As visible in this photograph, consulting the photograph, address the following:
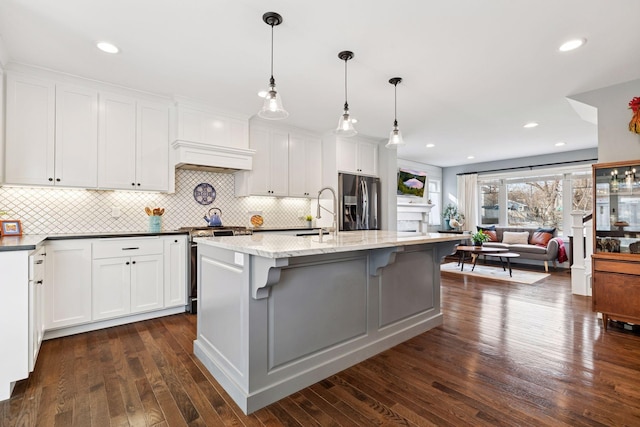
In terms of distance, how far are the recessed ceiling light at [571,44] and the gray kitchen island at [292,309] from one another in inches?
72.6

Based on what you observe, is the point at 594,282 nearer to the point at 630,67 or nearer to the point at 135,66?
the point at 630,67

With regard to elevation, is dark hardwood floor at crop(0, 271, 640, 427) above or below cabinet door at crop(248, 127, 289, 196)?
below

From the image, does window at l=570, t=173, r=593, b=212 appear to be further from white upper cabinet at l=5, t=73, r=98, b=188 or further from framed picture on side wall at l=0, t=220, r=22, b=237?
framed picture on side wall at l=0, t=220, r=22, b=237

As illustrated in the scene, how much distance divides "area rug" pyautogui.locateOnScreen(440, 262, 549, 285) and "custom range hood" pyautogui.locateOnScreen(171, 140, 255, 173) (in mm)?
4603

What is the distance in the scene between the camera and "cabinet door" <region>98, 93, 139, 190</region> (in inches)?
133

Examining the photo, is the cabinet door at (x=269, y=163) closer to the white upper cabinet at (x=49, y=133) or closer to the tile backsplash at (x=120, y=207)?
the tile backsplash at (x=120, y=207)

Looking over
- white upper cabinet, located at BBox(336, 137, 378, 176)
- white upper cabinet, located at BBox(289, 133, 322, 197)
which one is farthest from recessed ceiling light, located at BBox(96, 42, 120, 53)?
white upper cabinet, located at BBox(336, 137, 378, 176)

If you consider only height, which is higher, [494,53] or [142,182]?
[494,53]

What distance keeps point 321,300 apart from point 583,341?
254 centimetres

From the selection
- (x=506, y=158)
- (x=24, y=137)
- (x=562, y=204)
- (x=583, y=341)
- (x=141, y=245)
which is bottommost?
(x=583, y=341)

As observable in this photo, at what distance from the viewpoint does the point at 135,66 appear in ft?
9.78

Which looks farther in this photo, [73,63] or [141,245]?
[141,245]

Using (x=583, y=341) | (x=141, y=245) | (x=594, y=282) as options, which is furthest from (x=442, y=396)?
(x=141, y=245)

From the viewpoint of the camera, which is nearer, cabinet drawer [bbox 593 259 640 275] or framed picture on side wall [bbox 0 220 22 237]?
framed picture on side wall [bbox 0 220 22 237]
